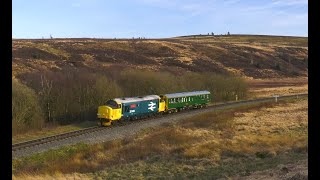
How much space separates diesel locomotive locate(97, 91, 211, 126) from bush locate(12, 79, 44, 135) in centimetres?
547

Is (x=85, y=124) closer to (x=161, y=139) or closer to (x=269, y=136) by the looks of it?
(x=161, y=139)

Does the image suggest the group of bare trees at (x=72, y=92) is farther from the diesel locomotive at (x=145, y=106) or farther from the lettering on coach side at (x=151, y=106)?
the lettering on coach side at (x=151, y=106)

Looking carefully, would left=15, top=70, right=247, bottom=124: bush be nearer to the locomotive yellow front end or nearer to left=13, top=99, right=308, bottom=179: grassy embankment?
the locomotive yellow front end

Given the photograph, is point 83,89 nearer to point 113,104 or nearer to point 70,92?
point 70,92

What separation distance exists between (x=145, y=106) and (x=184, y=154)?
18239mm

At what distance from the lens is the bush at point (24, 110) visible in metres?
31.8

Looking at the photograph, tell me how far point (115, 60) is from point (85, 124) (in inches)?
2235

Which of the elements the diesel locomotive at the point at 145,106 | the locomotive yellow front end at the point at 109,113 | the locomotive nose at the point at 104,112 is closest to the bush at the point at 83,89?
the diesel locomotive at the point at 145,106

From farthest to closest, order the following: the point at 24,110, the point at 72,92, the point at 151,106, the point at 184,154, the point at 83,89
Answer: the point at 83,89 < the point at 151,106 < the point at 72,92 < the point at 24,110 < the point at 184,154

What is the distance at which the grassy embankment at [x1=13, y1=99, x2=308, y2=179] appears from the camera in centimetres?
1878

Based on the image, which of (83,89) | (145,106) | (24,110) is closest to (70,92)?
(83,89)

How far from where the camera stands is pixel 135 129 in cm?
3331

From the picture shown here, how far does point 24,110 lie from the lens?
32688mm
